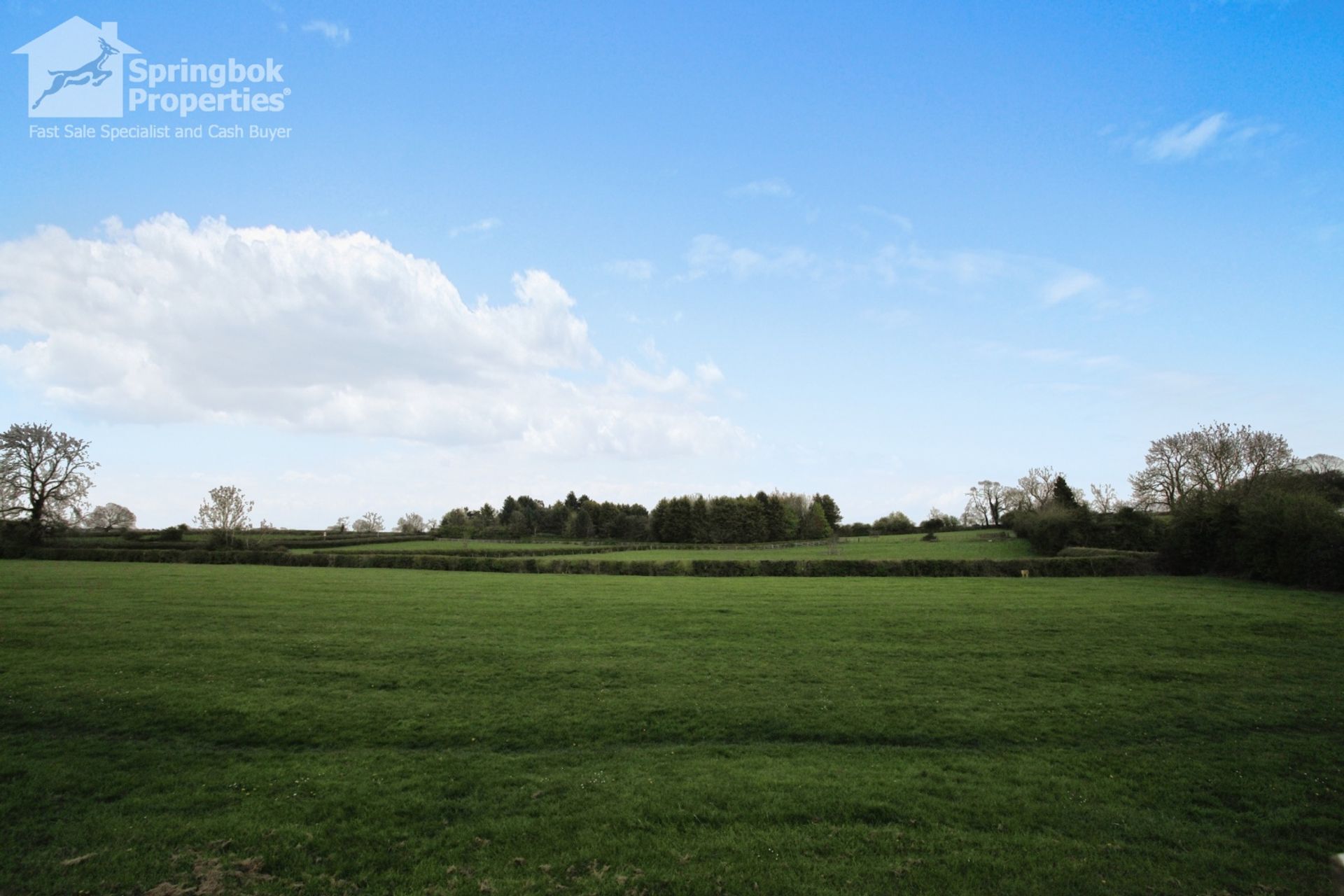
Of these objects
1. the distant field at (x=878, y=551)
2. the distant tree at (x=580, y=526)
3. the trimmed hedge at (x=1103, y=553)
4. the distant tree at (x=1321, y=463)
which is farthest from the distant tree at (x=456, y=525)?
the distant tree at (x=1321, y=463)

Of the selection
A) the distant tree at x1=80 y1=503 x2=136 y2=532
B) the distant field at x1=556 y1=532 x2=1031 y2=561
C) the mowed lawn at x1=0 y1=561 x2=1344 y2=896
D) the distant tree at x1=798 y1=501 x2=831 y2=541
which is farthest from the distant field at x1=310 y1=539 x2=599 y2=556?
the mowed lawn at x1=0 y1=561 x2=1344 y2=896

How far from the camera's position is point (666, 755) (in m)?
11.2

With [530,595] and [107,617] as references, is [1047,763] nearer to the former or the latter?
[530,595]

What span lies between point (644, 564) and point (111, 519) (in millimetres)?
80965

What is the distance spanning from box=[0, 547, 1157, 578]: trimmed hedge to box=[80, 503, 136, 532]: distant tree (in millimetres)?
15917

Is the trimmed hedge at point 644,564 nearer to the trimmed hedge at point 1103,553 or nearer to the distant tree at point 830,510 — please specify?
the trimmed hedge at point 1103,553

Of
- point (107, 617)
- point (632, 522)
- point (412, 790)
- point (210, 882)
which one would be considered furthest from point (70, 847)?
point (632, 522)

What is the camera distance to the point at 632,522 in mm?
123312

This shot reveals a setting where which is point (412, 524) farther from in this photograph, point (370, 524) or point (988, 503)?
point (988, 503)

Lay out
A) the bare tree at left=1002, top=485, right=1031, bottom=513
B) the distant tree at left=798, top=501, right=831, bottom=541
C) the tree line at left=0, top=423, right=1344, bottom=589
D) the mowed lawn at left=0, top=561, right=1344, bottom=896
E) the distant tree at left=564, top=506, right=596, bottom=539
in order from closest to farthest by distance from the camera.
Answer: the mowed lawn at left=0, top=561, right=1344, bottom=896
the tree line at left=0, top=423, right=1344, bottom=589
the bare tree at left=1002, top=485, right=1031, bottom=513
the distant tree at left=798, top=501, right=831, bottom=541
the distant tree at left=564, top=506, right=596, bottom=539

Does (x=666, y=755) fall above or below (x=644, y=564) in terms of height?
above

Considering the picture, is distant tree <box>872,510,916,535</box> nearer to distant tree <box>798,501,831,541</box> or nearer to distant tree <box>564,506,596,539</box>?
distant tree <box>798,501,831,541</box>

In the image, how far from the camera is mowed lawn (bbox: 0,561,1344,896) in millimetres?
7730

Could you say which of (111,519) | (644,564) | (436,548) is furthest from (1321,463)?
(111,519)
